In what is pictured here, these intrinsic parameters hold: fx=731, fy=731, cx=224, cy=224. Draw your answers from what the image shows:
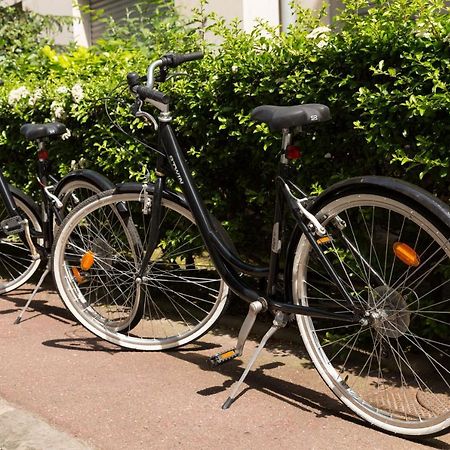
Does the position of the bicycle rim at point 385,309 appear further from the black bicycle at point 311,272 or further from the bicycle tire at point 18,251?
the bicycle tire at point 18,251

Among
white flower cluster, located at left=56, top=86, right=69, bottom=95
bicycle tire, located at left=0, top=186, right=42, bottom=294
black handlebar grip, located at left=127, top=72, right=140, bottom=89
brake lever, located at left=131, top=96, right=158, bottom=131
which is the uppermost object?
black handlebar grip, located at left=127, top=72, right=140, bottom=89

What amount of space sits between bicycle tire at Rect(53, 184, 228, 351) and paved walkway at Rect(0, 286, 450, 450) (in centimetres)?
16

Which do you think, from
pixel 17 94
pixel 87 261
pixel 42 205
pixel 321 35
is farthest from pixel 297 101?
pixel 17 94

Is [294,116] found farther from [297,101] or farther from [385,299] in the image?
[385,299]

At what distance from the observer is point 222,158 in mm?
4262

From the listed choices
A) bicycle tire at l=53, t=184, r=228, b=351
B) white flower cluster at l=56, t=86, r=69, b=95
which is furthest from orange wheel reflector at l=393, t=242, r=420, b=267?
white flower cluster at l=56, t=86, r=69, b=95

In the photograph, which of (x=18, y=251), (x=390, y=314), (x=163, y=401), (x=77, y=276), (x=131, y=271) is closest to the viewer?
(x=390, y=314)

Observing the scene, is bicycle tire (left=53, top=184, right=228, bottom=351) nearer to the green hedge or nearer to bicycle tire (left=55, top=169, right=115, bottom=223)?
bicycle tire (left=55, top=169, right=115, bottom=223)

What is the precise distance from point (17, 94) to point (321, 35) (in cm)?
282

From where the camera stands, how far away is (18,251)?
5.96 m

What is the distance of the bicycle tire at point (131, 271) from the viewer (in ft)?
13.5

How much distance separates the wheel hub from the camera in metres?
3.06

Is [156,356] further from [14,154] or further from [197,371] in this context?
[14,154]

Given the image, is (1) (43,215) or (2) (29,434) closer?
(2) (29,434)
